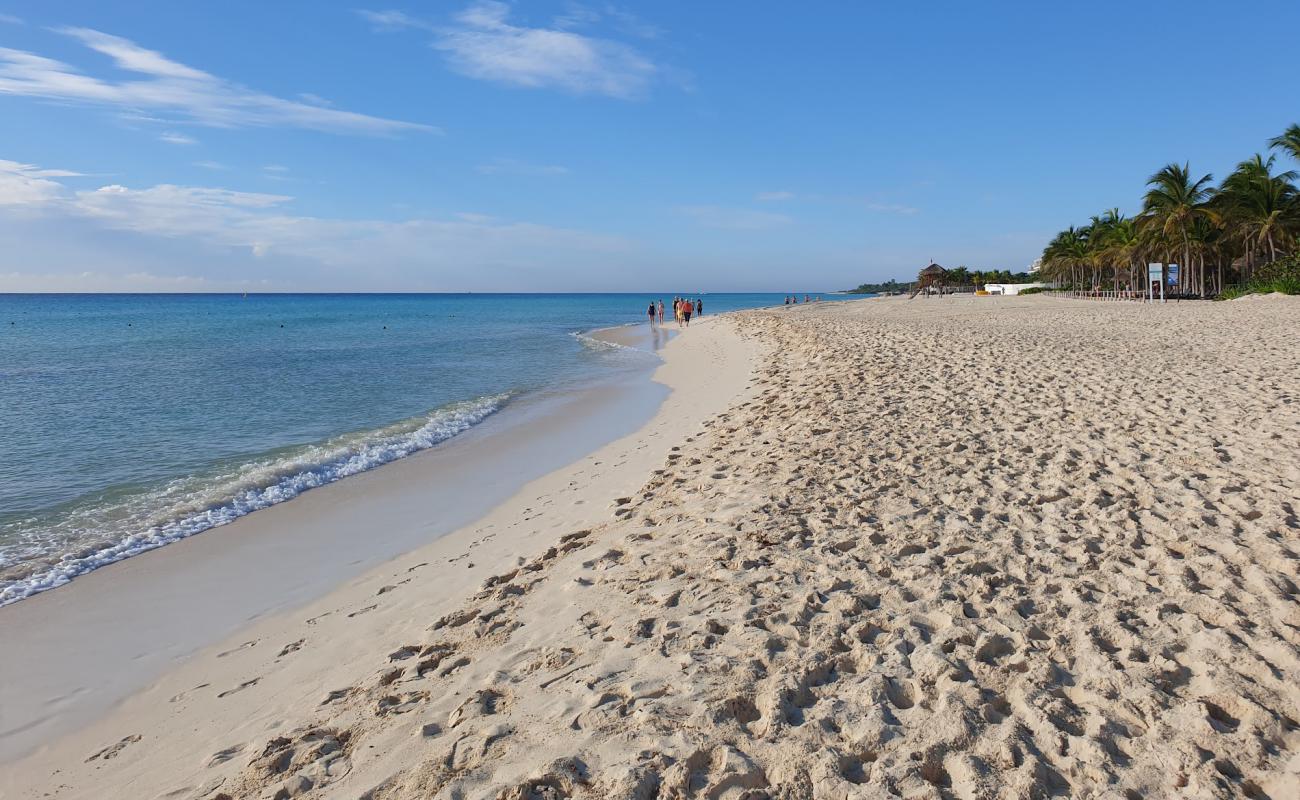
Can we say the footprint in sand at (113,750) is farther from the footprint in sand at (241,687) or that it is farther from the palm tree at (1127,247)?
the palm tree at (1127,247)

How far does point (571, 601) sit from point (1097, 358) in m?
13.0

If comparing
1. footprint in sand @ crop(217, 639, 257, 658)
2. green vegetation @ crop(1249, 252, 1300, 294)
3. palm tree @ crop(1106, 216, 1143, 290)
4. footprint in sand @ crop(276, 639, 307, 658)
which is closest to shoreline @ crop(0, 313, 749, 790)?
footprint in sand @ crop(217, 639, 257, 658)

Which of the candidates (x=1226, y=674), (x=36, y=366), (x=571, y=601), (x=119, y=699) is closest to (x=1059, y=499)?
(x=1226, y=674)

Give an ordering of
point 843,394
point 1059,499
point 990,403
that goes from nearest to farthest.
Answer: point 1059,499 < point 990,403 < point 843,394

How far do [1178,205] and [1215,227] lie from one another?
7.31 feet

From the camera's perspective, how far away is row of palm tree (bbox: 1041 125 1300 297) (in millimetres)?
36250

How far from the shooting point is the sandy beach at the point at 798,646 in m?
2.96

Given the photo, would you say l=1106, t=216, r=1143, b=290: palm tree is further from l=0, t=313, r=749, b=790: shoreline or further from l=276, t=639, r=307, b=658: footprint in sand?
l=276, t=639, r=307, b=658: footprint in sand

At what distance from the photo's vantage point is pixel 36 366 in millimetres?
25781

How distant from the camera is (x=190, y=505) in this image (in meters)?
8.38

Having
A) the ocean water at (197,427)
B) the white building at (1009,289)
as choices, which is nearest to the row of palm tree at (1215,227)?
the white building at (1009,289)

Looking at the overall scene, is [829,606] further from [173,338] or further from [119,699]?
[173,338]

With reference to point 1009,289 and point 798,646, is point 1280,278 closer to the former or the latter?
point 1009,289

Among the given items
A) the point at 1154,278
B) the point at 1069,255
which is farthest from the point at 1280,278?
the point at 1069,255
